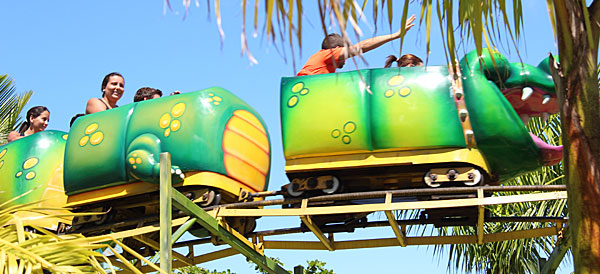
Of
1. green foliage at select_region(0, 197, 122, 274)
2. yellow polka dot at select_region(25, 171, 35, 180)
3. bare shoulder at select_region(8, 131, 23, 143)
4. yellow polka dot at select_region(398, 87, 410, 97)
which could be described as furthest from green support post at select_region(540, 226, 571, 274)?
bare shoulder at select_region(8, 131, 23, 143)

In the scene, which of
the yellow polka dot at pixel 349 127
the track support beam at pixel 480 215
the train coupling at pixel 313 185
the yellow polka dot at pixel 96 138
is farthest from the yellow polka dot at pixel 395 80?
the yellow polka dot at pixel 96 138

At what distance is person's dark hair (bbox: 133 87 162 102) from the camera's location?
6.80 meters

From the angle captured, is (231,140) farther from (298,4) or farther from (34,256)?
(298,4)

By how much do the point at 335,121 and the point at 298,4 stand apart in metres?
3.10

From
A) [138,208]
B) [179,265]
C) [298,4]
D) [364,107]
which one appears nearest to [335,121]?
[364,107]

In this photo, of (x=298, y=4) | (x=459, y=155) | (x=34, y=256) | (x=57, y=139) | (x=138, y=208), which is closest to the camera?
(x=298, y=4)

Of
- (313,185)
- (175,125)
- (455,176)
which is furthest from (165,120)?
(455,176)

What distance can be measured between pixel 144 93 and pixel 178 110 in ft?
3.26

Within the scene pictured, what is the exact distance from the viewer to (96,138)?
6.21 meters

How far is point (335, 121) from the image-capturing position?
17.9ft

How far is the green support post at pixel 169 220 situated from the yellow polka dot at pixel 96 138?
3.81ft

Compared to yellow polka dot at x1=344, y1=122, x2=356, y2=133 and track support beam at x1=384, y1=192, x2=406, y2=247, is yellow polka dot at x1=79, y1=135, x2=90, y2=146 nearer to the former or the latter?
yellow polka dot at x1=344, y1=122, x2=356, y2=133

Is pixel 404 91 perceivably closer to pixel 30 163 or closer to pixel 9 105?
pixel 30 163

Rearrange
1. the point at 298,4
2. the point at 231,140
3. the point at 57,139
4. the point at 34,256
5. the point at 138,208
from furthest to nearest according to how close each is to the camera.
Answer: the point at 57,139 < the point at 138,208 < the point at 231,140 < the point at 34,256 < the point at 298,4
